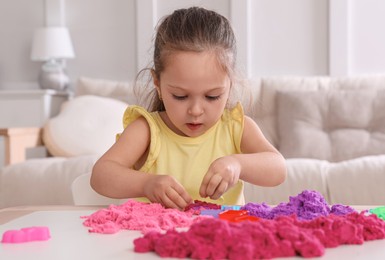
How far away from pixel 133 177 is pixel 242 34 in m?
3.13

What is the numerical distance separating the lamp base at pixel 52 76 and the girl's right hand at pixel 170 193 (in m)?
3.27

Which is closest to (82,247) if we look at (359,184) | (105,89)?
(359,184)

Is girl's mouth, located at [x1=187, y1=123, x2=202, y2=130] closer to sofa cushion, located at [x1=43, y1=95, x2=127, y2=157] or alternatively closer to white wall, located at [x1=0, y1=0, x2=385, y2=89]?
sofa cushion, located at [x1=43, y1=95, x2=127, y2=157]

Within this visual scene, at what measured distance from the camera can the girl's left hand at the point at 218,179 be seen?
0.95 metres

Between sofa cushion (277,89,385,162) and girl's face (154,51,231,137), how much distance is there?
6.74 ft

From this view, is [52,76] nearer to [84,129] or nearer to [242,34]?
[84,129]

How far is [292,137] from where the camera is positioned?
324 cm

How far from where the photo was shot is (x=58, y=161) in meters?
2.92

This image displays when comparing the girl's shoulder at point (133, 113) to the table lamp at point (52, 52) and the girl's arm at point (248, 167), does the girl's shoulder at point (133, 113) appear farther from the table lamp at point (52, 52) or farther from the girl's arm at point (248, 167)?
the table lamp at point (52, 52)

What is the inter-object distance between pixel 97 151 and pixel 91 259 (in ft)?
8.84

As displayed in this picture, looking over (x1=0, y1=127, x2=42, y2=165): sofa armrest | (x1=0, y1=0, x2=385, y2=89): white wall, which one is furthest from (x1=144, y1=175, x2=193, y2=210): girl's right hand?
Answer: (x1=0, y1=0, x2=385, y2=89): white wall

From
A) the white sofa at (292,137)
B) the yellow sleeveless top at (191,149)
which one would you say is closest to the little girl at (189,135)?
the yellow sleeveless top at (191,149)

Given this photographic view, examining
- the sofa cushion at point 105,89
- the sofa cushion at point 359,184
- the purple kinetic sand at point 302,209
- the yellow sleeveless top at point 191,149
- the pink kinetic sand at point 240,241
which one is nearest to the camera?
the pink kinetic sand at point 240,241

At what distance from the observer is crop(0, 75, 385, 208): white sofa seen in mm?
2578
